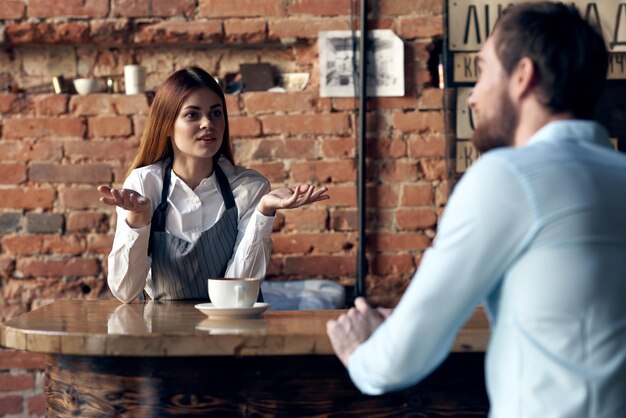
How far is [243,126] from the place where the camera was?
11.4ft

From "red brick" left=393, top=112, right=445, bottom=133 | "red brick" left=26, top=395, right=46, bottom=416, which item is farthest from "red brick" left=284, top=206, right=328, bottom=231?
"red brick" left=26, top=395, right=46, bottom=416

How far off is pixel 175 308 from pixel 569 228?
4.17 ft

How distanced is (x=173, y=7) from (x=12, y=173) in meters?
0.86

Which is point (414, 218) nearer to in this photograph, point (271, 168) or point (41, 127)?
point (271, 168)

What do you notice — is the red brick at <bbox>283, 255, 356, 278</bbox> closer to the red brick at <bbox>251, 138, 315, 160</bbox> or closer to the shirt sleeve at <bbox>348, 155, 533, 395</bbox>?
the red brick at <bbox>251, 138, 315, 160</bbox>

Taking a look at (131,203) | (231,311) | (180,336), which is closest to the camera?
(180,336)

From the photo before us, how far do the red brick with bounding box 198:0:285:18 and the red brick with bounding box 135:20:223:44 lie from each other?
4 cm

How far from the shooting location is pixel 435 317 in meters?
1.20

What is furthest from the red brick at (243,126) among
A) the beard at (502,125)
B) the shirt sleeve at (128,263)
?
the beard at (502,125)

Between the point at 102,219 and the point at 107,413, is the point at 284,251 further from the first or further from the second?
the point at 107,413

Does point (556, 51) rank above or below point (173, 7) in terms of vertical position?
below

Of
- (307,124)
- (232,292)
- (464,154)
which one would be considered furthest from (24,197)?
(232,292)

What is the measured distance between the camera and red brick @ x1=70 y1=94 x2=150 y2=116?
3.49 metres

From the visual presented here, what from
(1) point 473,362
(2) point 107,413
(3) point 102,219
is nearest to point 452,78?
(3) point 102,219
